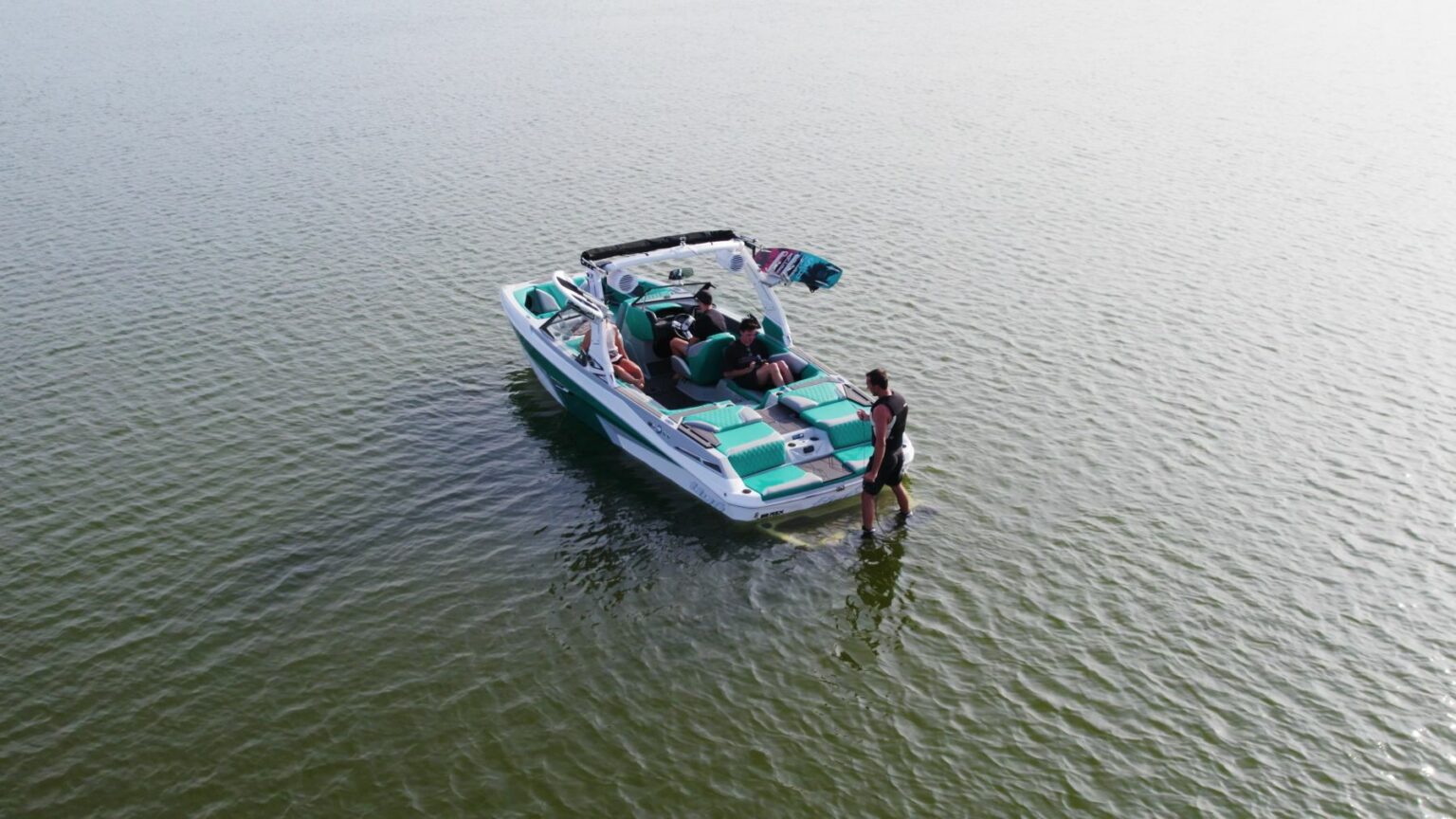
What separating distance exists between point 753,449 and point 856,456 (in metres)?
1.66

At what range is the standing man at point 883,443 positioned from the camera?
52.6 ft

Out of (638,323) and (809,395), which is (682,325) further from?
(809,395)

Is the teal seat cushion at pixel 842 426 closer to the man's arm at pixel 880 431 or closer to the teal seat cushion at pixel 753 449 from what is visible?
the teal seat cushion at pixel 753 449

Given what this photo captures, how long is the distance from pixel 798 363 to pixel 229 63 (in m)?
44.3

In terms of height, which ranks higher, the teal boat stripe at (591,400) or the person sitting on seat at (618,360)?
the person sitting on seat at (618,360)

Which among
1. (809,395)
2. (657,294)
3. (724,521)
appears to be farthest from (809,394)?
(657,294)

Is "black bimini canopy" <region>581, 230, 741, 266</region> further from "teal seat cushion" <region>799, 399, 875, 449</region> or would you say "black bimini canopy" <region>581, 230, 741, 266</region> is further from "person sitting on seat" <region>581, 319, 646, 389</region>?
"teal seat cushion" <region>799, 399, 875, 449</region>

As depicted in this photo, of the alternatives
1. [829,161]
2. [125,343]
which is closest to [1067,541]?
[125,343]

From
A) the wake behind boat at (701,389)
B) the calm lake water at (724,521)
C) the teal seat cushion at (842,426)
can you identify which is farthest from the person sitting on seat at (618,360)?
the teal seat cushion at (842,426)

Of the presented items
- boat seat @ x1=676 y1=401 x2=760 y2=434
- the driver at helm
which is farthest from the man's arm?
the driver at helm

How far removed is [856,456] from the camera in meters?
17.3

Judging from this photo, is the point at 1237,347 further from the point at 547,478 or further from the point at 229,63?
the point at 229,63

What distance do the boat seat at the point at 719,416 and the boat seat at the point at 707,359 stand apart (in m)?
1.69

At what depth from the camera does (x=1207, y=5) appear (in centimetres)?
6881
